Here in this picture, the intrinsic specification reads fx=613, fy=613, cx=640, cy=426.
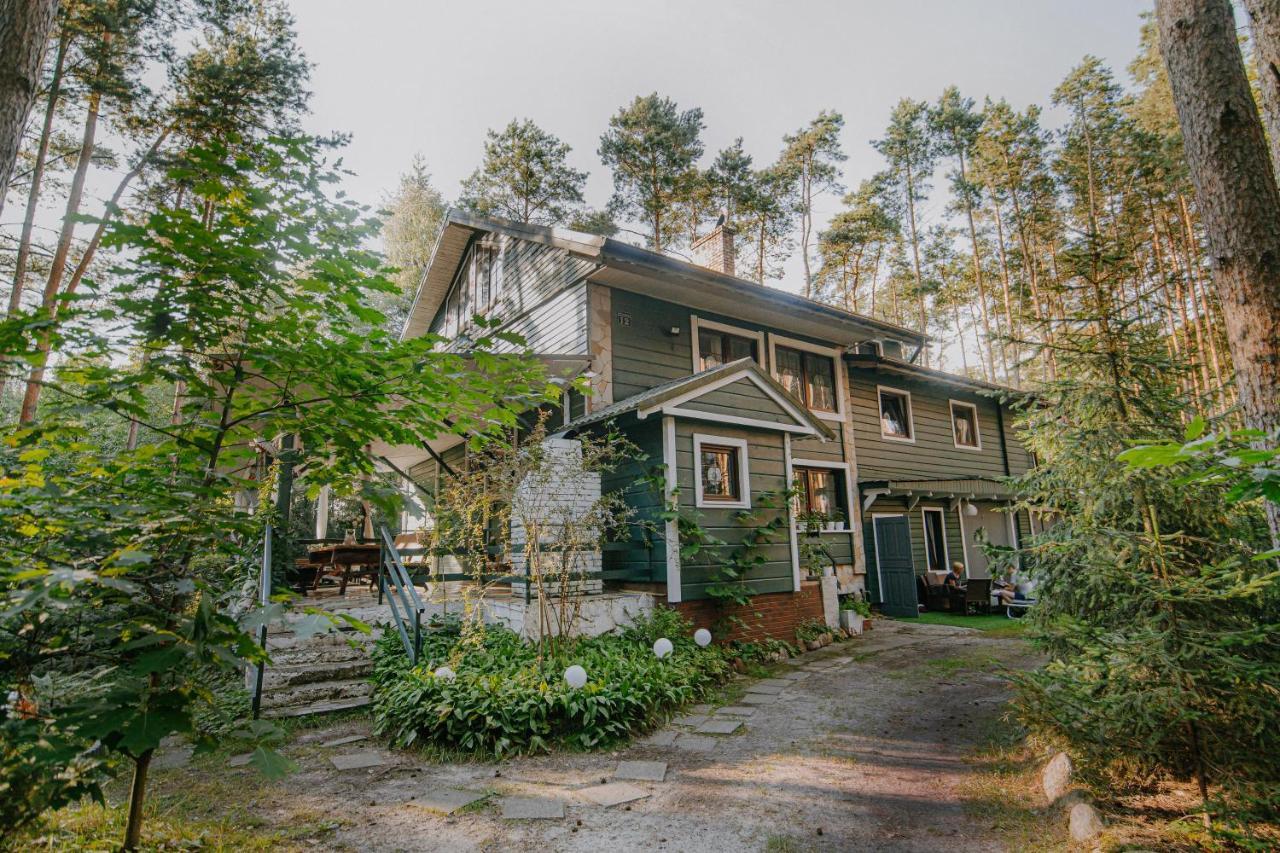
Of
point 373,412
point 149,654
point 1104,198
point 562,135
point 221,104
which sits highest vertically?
point 562,135

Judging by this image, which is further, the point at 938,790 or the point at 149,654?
the point at 938,790

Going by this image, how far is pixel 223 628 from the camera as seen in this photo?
6.73ft

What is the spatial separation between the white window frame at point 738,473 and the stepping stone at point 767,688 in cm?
226

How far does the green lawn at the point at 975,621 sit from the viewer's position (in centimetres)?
1038

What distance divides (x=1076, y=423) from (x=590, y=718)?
4447 millimetres

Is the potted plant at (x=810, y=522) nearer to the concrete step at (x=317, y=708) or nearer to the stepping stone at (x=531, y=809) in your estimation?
the concrete step at (x=317, y=708)

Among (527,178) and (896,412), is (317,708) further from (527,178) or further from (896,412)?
(527,178)

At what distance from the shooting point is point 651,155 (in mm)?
20906

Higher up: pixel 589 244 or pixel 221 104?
pixel 221 104

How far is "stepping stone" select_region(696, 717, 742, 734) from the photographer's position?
5477mm

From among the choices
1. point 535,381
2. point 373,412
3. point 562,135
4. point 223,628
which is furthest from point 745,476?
point 562,135

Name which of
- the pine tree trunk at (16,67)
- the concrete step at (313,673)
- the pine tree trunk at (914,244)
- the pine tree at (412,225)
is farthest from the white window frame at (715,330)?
the pine tree at (412,225)

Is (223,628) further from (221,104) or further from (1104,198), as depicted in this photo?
(1104,198)

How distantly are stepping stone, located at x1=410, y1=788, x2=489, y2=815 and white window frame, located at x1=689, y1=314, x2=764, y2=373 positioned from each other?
742 centimetres
